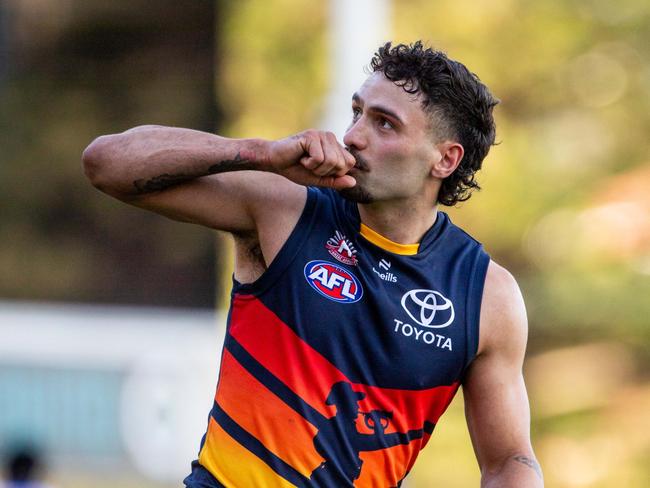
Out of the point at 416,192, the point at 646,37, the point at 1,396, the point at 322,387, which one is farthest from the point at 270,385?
the point at 646,37

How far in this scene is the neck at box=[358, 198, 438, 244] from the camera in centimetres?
551

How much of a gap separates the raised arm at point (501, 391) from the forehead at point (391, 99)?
2.21 feet

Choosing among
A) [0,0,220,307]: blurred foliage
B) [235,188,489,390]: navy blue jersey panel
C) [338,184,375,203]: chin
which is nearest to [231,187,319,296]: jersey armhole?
[235,188,489,390]: navy blue jersey panel

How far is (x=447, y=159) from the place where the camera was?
5723mm

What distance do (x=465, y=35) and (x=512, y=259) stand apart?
120 inches

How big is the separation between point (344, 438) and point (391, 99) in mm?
1285

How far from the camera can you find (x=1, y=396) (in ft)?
55.4

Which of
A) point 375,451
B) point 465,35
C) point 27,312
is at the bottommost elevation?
point 375,451

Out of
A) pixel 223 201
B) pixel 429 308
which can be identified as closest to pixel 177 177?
pixel 223 201

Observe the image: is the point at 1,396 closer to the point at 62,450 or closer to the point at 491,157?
the point at 62,450

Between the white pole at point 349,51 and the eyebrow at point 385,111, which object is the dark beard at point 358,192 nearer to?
the eyebrow at point 385,111

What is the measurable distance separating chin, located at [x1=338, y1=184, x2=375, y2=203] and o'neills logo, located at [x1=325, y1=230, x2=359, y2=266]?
182 millimetres

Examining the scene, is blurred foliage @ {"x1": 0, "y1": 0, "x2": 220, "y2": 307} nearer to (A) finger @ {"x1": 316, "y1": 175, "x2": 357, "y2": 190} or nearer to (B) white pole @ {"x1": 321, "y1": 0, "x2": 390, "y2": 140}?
(B) white pole @ {"x1": 321, "y1": 0, "x2": 390, "y2": 140}

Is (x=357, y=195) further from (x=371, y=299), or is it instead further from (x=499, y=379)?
(x=499, y=379)
